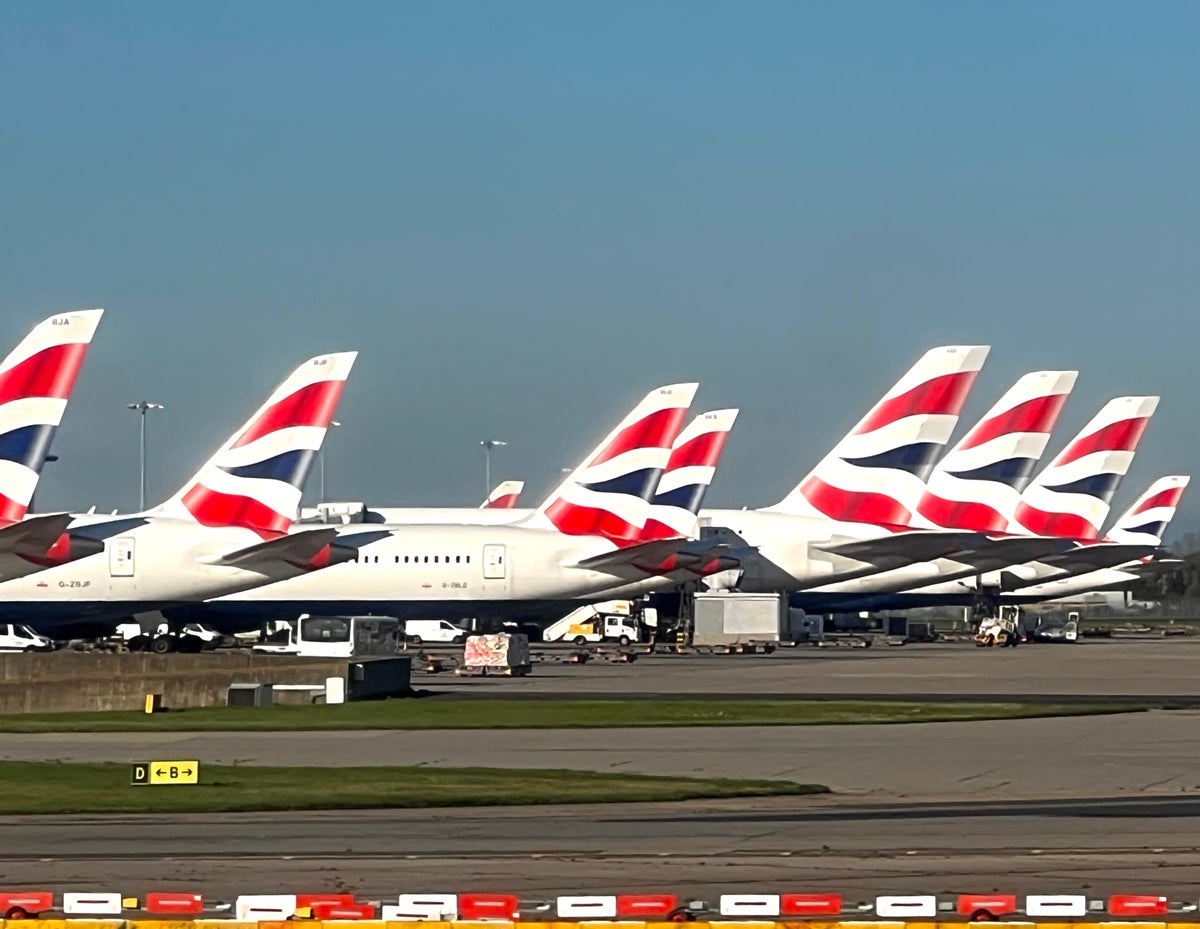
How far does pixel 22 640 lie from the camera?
281 feet

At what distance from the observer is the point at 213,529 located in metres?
74.2

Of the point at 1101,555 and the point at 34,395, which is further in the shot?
the point at 1101,555

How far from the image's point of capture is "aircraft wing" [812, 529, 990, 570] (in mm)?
91812

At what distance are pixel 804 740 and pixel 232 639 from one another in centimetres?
6479

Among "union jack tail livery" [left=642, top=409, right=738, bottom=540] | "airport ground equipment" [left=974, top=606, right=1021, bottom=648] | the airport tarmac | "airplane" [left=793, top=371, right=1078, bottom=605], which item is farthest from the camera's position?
"airport ground equipment" [left=974, top=606, right=1021, bottom=648]


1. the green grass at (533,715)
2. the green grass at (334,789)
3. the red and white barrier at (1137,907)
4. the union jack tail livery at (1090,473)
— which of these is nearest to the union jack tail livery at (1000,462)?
the union jack tail livery at (1090,473)

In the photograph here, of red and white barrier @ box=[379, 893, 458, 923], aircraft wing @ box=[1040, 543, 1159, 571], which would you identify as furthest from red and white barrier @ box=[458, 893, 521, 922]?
aircraft wing @ box=[1040, 543, 1159, 571]

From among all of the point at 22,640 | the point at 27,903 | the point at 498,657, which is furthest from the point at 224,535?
the point at 27,903

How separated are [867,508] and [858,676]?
30.1 m

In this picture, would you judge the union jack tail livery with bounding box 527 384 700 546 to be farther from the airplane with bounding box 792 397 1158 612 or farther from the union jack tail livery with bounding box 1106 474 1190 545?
the union jack tail livery with bounding box 1106 474 1190 545

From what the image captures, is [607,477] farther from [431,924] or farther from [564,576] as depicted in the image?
[431,924]

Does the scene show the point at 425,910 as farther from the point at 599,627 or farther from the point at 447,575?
the point at 599,627

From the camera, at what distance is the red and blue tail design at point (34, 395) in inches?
2062

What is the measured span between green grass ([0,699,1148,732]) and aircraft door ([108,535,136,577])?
27094 mm
